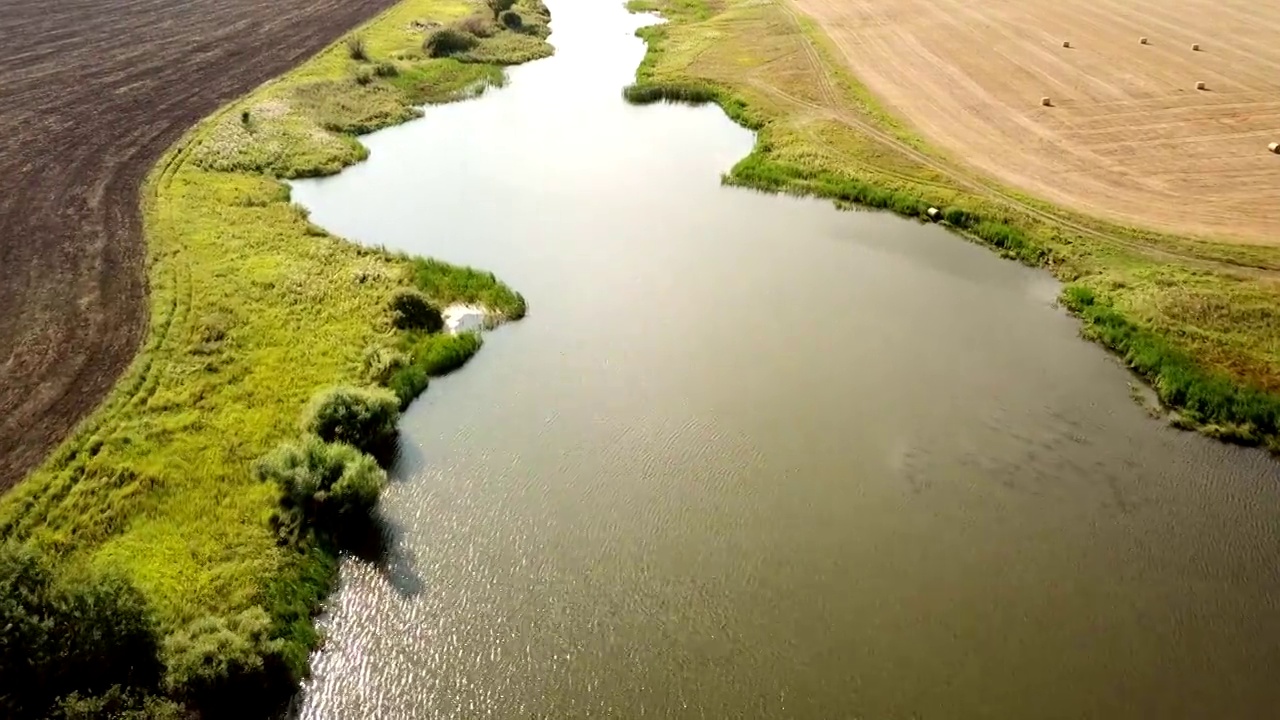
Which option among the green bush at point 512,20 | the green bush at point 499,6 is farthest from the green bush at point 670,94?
the green bush at point 499,6

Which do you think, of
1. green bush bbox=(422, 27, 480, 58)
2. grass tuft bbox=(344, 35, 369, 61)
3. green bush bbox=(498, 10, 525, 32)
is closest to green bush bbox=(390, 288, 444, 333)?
grass tuft bbox=(344, 35, 369, 61)

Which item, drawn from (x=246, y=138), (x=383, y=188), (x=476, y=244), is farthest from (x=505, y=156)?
(x=246, y=138)

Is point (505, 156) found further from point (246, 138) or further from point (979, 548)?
point (979, 548)

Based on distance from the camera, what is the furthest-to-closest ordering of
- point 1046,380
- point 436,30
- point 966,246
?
point 436,30 < point 966,246 < point 1046,380

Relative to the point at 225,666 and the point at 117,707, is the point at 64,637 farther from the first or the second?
the point at 225,666

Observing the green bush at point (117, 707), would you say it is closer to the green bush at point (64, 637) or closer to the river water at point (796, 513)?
the green bush at point (64, 637)

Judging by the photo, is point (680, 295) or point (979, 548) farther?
point (680, 295)

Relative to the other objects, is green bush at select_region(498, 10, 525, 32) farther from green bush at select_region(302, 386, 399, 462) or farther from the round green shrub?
the round green shrub
